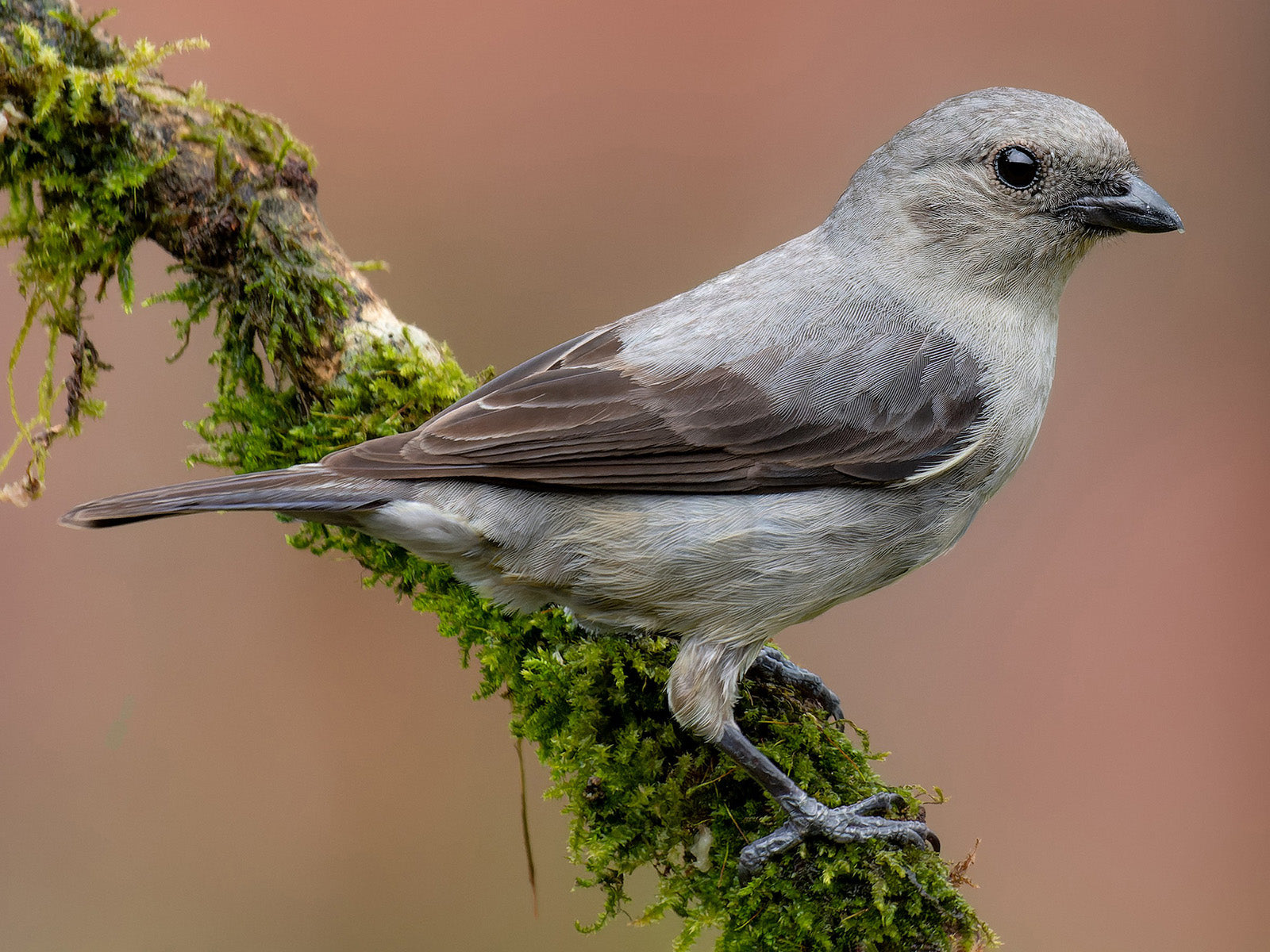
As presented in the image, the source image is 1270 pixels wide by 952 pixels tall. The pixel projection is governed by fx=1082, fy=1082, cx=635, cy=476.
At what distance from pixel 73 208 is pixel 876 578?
2.82m

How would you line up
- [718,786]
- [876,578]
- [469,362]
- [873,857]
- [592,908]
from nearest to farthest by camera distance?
[873,857]
[718,786]
[876,578]
[592,908]
[469,362]

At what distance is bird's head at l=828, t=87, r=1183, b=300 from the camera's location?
3.62 meters

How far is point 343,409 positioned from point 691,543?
1277 millimetres

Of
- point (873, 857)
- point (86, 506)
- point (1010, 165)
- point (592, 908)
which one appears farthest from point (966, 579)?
point (86, 506)

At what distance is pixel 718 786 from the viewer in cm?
325

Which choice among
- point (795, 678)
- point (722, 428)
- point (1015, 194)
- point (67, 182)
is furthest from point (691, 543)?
point (67, 182)

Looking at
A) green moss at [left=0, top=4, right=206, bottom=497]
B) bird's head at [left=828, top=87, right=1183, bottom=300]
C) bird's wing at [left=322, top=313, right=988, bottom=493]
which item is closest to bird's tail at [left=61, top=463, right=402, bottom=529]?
bird's wing at [left=322, top=313, right=988, bottom=493]

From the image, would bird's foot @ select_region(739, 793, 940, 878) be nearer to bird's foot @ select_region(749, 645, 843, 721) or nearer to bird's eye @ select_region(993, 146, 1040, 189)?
bird's foot @ select_region(749, 645, 843, 721)

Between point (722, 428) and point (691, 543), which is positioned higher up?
point (722, 428)

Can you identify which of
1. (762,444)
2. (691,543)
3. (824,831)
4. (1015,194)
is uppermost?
(1015,194)

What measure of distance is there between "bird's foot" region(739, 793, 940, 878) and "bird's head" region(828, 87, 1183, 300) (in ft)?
5.98

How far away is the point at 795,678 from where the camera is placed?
394 cm

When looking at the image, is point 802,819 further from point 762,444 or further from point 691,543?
point 762,444

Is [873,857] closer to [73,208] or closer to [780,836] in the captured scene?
[780,836]
